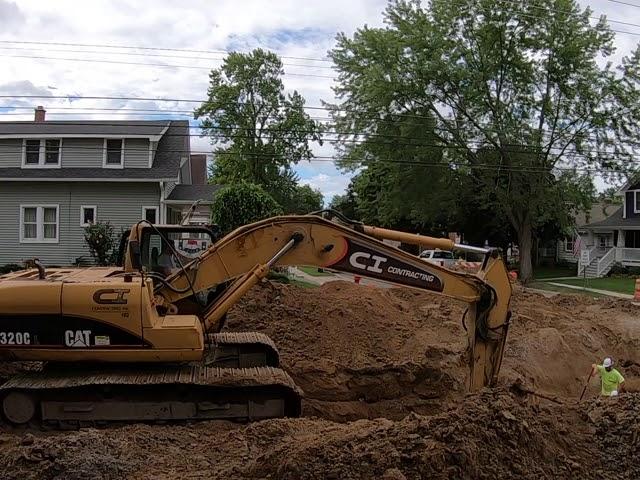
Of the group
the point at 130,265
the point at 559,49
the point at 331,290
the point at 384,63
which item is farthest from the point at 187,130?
the point at 130,265

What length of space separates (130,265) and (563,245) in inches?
2017

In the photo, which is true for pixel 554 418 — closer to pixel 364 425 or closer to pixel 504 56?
pixel 364 425

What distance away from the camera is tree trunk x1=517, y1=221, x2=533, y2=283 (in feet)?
126

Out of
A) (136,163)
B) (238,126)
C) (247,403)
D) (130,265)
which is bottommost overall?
(247,403)

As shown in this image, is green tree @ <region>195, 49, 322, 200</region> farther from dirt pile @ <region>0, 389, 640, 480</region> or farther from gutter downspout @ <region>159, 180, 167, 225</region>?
dirt pile @ <region>0, 389, 640, 480</region>

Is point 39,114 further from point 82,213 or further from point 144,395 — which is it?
point 144,395

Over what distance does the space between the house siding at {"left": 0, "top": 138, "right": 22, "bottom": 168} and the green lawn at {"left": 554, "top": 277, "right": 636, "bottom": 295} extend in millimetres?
26308

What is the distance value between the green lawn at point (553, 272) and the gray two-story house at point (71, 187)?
25.4 metres

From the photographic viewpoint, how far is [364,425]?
6320mm

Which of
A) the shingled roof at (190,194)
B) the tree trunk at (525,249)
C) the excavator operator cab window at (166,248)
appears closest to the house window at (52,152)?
the shingled roof at (190,194)

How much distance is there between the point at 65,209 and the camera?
28250 millimetres

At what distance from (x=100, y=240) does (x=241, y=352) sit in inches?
763

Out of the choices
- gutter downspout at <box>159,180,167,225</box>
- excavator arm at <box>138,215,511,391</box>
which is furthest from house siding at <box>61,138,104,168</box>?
excavator arm at <box>138,215,511,391</box>

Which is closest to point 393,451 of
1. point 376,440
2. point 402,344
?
point 376,440
